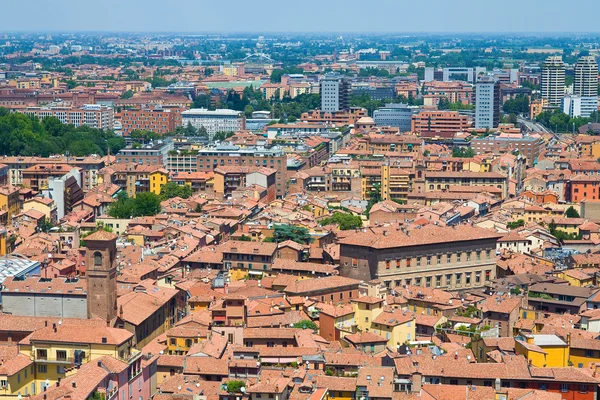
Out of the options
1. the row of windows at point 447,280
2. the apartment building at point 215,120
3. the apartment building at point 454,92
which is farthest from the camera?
the apartment building at point 454,92

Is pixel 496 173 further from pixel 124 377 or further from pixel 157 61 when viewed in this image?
pixel 157 61

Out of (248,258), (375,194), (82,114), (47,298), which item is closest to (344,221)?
(248,258)

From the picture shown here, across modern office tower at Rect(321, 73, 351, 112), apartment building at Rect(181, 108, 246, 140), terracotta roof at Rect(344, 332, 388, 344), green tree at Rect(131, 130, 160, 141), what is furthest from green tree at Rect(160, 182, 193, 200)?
modern office tower at Rect(321, 73, 351, 112)

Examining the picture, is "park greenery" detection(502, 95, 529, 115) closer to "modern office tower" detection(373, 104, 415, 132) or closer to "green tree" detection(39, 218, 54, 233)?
"modern office tower" detection(373, 104, 415, 132)

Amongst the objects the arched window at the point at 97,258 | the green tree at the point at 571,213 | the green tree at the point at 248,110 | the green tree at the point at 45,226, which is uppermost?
the arched window at the point at 97,258

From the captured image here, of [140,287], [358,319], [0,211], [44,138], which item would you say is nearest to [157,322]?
[140,287]

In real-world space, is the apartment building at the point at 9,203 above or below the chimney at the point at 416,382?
below

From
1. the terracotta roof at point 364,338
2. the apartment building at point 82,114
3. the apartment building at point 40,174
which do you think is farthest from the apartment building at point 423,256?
the apartment building at point 82,114

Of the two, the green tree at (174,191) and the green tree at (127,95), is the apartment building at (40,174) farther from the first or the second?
the green tree at (127,95)
